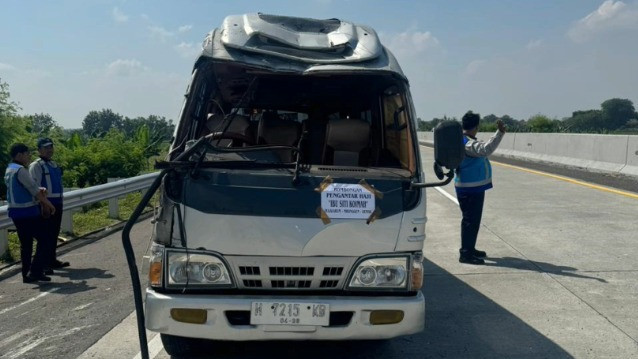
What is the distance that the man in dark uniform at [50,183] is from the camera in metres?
8.23

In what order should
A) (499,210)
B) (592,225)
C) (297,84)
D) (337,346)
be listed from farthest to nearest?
(499,210), (592,225), (297,84), (337,346)

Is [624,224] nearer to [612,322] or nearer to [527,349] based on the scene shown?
[612,322]

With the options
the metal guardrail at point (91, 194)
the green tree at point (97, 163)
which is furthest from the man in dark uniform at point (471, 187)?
the green tree at point (97, 163)

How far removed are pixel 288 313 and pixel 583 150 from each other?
20.5m

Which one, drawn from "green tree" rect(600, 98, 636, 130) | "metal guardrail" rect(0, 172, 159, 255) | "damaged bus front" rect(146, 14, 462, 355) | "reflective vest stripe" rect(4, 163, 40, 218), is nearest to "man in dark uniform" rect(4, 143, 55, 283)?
"reflective vest stripe" rect(4, 163, 40, 218)

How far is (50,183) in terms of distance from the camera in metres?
8.38

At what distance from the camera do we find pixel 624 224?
411 inches

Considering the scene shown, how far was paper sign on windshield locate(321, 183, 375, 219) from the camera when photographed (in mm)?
4176

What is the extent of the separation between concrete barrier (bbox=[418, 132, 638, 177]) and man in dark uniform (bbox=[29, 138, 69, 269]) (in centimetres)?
1545

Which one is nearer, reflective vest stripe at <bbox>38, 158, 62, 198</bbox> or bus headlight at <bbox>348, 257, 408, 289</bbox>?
bus headlight at <bbox>348, 257, 408, 289</bbox>

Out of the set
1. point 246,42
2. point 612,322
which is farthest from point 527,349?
point 246,42

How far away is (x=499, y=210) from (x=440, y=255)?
14.2 ft

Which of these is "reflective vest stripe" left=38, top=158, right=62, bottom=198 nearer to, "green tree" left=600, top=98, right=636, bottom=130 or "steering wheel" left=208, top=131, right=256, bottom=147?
"steering wheel" left=208, top=131, right=256, bottom=147

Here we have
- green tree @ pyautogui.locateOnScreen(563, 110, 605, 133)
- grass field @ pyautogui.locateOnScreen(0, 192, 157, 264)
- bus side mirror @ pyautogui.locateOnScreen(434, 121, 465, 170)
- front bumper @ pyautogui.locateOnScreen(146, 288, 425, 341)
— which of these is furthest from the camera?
green tree @ pyautogui.locateOnScreen(563, 110, 605, 133)
